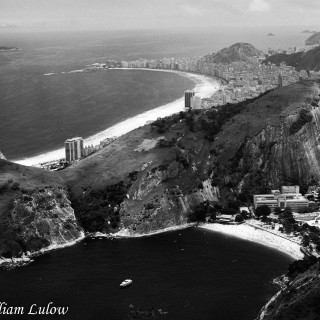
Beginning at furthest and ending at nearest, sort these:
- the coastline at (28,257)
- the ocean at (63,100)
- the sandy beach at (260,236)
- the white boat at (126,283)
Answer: the ocean at (63,100)
the sandy beach at (260,236)
the coastline at (28,257)
the white boat at (126,283)

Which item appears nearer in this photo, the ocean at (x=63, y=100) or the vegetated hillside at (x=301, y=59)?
the ocean at (x=63, y=100)

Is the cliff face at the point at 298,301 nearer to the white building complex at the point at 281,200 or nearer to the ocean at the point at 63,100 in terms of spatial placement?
the white building complex at the point at 281,200

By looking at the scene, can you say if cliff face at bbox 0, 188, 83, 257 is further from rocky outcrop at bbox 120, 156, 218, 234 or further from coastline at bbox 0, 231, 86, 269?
rocky outcrop at bbox 120, 156, 218, 234

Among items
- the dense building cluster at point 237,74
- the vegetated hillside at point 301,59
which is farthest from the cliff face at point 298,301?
the vegetated hillside at point 301,59

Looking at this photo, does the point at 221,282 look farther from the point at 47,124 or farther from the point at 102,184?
the point at 47,124

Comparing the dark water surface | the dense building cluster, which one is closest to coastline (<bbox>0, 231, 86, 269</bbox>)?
the dark water surface

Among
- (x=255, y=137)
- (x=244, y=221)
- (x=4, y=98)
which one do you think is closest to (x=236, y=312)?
(x=244, y=221)

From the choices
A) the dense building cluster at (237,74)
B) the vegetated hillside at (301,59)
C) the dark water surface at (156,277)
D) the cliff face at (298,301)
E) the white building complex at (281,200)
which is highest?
the vegetated hillside at (301,59)

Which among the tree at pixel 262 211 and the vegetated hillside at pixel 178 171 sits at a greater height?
the vegetated hillside at pixel 178 171
